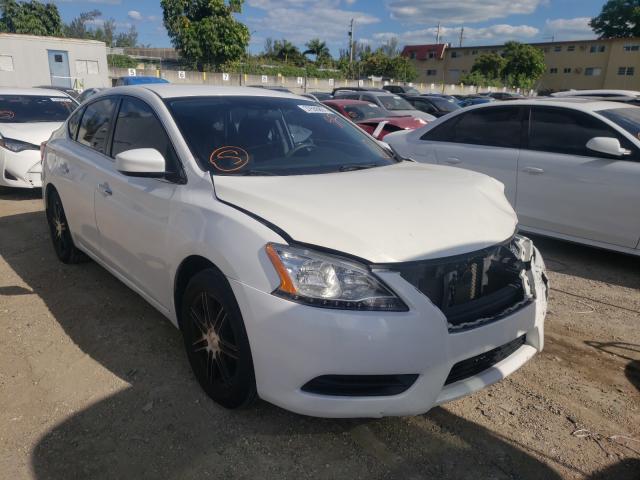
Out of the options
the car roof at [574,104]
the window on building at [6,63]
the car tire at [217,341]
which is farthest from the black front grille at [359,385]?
the window on building at [6,63]

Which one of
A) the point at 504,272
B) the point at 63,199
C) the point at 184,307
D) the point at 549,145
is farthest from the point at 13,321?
the point at 549,145

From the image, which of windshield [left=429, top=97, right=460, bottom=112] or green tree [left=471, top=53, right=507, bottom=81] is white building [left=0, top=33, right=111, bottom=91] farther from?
green tree [left=471, top=53, right=507, bottom=81]

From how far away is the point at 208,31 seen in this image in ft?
128

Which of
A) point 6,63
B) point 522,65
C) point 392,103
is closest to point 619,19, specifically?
point 522,65

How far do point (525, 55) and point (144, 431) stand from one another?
62677 mm

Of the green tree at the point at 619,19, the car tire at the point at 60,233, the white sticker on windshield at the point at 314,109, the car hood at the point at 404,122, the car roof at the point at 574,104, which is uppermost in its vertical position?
the green tree at the point at 619,19

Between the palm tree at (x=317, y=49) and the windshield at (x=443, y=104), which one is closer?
the windshield at (x=443, y=104)

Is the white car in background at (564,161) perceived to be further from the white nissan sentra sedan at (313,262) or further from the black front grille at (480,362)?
the black front grille at (480,362)

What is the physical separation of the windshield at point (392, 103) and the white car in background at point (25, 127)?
8.84 metres

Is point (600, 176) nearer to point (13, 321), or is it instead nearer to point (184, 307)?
point (184, 307)

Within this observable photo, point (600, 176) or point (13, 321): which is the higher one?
point (600, 176)

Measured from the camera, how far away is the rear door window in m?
3.79

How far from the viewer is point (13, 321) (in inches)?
144

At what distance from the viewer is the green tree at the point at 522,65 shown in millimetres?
56500
